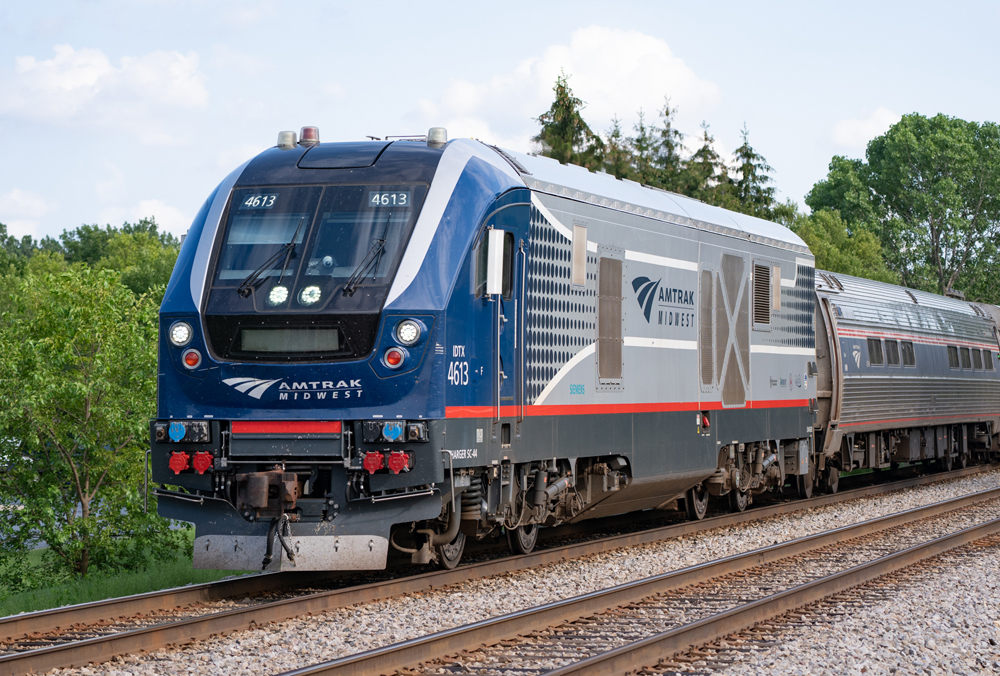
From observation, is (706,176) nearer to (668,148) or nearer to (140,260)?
(668,148)

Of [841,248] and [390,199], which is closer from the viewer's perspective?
[390,199]

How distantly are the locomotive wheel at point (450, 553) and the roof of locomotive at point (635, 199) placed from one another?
3.28 metres

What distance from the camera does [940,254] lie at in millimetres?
65125

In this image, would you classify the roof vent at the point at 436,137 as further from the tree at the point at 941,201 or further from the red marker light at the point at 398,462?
the tree at the point at 941,201

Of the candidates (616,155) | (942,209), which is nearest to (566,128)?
(616,155)

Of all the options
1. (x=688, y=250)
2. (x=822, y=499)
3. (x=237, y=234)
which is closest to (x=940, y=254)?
(x=822, y=499)

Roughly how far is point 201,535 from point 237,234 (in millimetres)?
2473

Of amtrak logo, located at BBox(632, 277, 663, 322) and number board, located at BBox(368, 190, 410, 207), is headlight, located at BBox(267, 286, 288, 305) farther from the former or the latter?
amtrak logo, located at BBox(632, 277, 663, 322)

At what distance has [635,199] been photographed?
42.2ft

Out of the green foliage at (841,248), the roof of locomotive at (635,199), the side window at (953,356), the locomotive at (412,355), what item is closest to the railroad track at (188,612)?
the locomotive at (412,355)

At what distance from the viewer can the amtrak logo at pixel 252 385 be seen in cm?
940

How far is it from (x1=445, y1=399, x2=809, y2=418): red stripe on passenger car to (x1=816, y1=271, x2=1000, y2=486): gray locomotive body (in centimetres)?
423

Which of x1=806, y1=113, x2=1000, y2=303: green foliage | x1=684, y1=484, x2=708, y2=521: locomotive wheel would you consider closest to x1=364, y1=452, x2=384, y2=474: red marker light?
x1=684, y1=484, x2=708, y2=521: locomotive wheel

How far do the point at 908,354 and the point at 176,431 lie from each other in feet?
56.4
